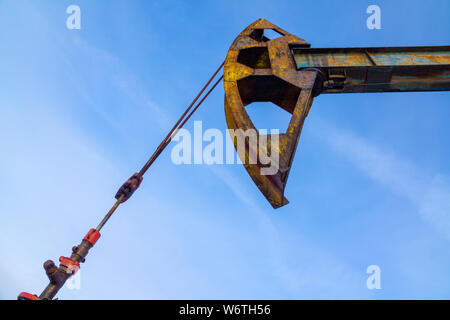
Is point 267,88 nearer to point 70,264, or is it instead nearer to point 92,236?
point 92,236

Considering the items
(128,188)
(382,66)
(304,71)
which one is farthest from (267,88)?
(128,188)

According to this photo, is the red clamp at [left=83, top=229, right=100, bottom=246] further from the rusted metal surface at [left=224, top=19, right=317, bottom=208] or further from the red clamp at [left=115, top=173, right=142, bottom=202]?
the rusted metal surface at [left=224, top=19, right=317, bottom=208]

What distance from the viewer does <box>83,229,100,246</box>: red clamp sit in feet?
8.44

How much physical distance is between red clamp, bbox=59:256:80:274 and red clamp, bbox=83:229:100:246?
20 cm

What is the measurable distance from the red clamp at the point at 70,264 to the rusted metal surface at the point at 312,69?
1.88 metres

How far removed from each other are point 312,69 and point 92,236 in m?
2.94

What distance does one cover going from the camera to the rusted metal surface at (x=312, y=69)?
365 centimetres

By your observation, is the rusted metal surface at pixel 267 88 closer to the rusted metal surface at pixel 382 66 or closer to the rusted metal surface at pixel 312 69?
the rusted metal surface at pixel 312 69
